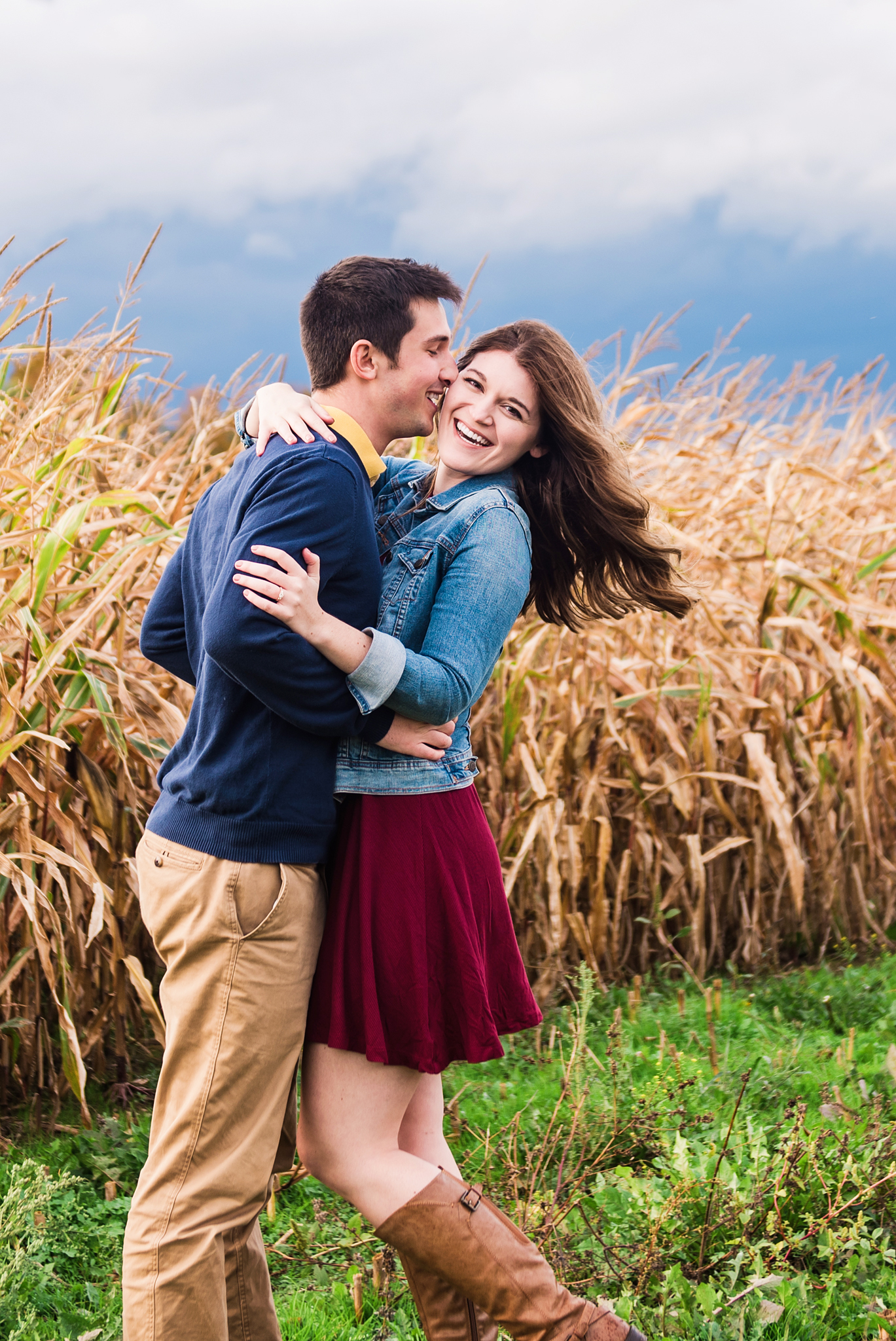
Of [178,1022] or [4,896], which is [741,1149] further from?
[4,896]

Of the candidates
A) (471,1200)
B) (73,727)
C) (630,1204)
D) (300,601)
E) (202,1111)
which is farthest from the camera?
(73,727)

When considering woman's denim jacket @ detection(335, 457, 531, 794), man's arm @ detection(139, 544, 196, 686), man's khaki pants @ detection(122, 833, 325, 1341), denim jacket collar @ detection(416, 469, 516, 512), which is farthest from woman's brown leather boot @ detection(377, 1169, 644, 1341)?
denim jacket collar @ detection(416, 469, 516, 512)

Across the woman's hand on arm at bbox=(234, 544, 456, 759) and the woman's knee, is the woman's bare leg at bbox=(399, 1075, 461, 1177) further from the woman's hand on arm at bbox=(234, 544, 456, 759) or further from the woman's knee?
the woman's hand on arm at bbox=(234, 544, 456, 759)

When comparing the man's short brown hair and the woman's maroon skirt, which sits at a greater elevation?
the man's short brown hair

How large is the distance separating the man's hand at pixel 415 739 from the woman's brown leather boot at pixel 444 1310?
854 mm

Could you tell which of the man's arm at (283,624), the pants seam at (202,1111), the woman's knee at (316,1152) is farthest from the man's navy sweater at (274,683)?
the woman's knee at (316,1152)

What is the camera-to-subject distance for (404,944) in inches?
71.2

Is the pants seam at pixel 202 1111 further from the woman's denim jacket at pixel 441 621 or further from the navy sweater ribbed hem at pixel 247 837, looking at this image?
the woman's denim jacket at pixel 441 621

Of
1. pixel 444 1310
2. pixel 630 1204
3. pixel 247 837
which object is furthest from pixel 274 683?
pixel 630 1204

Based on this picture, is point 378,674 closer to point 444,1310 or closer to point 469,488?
point 469,488

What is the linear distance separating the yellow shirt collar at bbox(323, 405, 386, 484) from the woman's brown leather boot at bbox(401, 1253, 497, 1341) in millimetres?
1314

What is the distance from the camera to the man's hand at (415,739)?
179 centimetres

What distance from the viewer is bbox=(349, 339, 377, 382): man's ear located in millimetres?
1919

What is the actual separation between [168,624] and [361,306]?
675 millimetres
